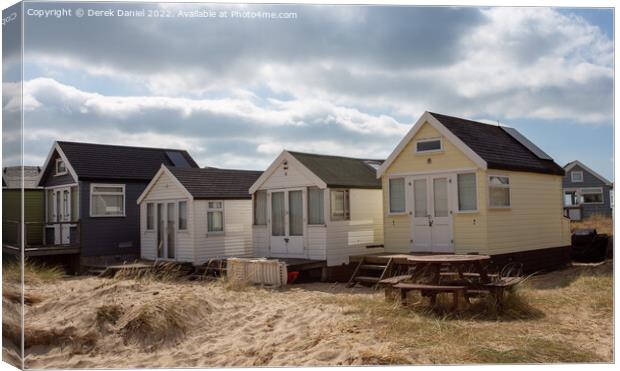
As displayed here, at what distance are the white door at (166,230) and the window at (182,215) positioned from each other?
22cm

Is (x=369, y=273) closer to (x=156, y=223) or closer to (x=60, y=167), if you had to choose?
(x=156, y=223)

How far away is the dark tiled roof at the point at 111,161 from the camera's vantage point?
20.7m

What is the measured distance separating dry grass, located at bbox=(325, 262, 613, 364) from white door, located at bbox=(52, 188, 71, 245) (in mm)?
12271

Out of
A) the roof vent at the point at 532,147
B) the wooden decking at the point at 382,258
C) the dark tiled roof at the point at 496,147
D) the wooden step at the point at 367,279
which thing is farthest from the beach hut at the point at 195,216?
the roof vent at the point at 532,147

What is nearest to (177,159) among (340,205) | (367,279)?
(340,205)

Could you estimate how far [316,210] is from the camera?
1680 cm

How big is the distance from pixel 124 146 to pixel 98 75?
43.6 feet

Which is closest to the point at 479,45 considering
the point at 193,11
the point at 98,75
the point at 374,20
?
the point at 374,20

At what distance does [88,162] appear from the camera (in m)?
20.9

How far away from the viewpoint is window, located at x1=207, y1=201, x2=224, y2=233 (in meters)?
18.8

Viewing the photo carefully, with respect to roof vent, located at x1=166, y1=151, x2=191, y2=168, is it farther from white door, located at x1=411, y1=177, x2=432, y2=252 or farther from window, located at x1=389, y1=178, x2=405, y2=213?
white door, located at x1=411, y1=177, x2=432, y2=252

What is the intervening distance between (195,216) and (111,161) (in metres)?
4.86

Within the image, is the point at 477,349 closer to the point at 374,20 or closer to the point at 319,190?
the point at 374,20

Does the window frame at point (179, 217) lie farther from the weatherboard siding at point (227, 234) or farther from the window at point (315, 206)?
the window at point (315, 206)
